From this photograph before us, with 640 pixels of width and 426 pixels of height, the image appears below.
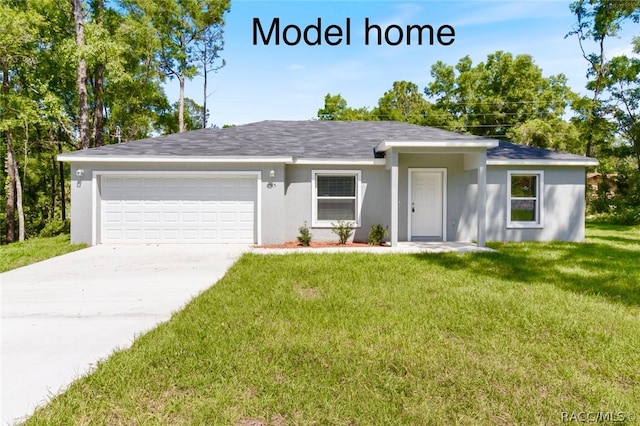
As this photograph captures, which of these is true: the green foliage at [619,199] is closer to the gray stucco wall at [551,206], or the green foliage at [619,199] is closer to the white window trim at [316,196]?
the gray stucco wall at [551,206]

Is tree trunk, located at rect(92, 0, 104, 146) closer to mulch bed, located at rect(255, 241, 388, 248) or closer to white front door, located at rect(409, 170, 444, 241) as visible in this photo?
mulch bed, located at rect(255, 241, 388, 248)

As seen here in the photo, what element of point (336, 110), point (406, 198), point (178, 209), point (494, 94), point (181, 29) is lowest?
point (178, 209)

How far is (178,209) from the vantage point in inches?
414

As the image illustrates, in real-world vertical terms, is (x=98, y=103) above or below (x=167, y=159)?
above

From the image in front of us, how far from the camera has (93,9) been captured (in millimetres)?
18312

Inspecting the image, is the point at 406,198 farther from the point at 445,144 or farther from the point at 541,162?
the point at 541,162

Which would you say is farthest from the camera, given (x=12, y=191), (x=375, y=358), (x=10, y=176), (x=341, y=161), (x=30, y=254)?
(x=12, y=191)

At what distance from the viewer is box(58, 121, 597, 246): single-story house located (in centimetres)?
1031

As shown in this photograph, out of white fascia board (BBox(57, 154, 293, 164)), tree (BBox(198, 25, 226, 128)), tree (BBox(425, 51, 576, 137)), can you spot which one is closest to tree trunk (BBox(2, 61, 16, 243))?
white fascia board (BBox(57, 154, 293, 164))

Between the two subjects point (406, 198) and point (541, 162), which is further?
point (406, 198)

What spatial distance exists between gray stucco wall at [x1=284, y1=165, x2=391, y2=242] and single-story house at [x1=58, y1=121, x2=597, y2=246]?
0.03 m

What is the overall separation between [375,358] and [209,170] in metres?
8.44

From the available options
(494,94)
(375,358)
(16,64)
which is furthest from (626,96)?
(16,64)

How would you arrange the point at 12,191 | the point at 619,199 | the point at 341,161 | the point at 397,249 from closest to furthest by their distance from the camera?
the point at 397,249 < the point at 341,161 < the point at 12,191 < the point at 619,199
